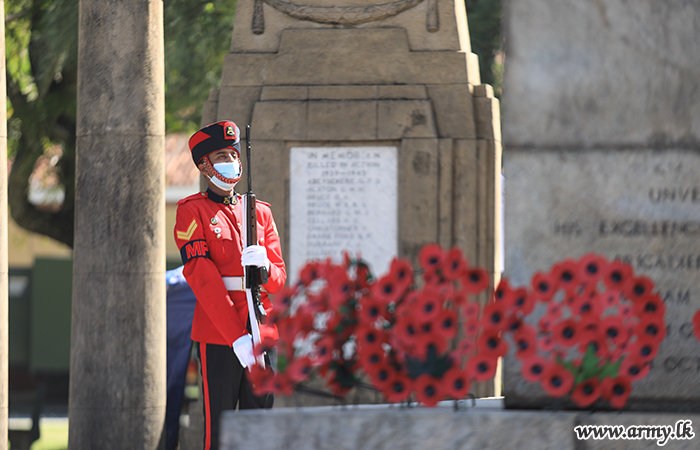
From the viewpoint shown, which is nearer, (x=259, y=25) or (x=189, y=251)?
(x=189, y=251)

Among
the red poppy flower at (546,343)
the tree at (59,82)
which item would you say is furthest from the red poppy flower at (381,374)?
the tree at (59,82)

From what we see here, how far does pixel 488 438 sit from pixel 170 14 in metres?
8.73

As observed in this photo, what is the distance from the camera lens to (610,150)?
360 centimetres

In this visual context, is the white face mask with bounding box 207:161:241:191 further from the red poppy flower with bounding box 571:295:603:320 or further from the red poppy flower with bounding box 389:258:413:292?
the red poppy flower with bounding box 571:295:603:320

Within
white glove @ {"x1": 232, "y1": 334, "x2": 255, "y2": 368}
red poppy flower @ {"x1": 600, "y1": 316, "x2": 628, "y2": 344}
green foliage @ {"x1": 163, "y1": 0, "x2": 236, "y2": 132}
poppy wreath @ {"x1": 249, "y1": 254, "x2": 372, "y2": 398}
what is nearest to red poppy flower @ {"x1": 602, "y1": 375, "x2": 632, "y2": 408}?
red poppy flower @ {"x1": 600, "y1": 316, "x2": 628, "y2": 344}

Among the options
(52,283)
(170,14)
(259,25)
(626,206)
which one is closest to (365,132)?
(259,25)

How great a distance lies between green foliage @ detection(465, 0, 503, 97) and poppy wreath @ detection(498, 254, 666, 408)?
7.17 m

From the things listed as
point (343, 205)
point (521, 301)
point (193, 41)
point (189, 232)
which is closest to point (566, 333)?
point (521, 301)

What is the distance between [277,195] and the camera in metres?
6.50

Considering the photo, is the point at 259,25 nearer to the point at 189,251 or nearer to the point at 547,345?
the point at 189,251

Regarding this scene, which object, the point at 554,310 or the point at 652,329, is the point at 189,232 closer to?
the point at 554,310

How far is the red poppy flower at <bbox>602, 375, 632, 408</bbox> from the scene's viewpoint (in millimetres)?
3080

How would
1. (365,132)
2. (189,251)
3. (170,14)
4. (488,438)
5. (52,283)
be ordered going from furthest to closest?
(52,283) → (170,14) → (365,132) → (189,251) → (488,438)

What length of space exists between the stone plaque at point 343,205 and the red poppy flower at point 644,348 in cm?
338
